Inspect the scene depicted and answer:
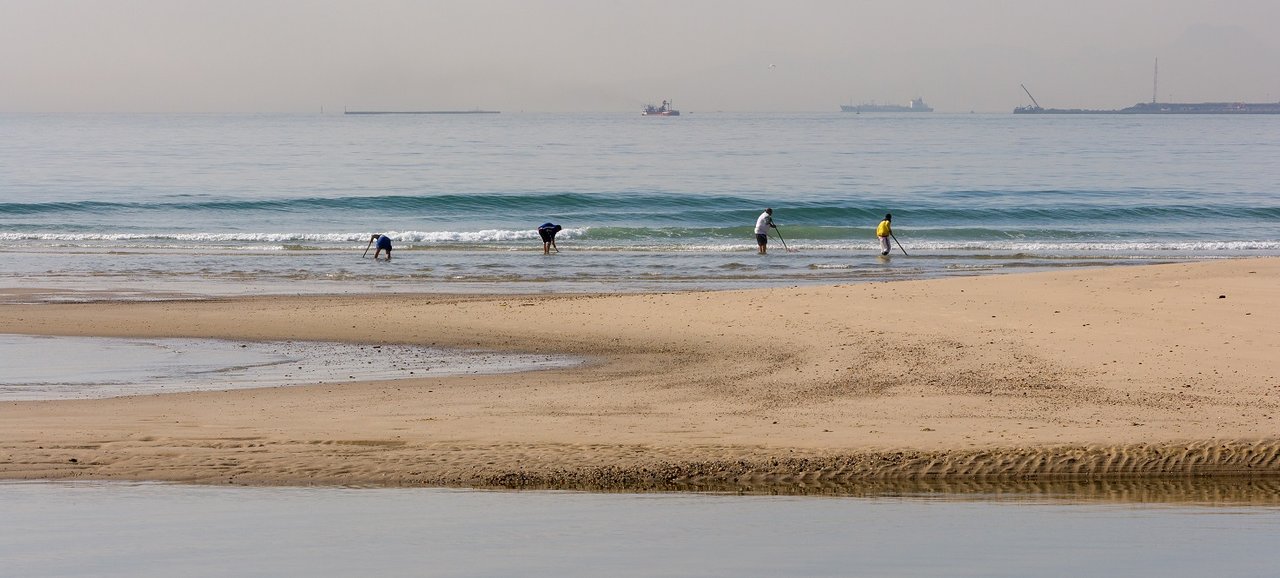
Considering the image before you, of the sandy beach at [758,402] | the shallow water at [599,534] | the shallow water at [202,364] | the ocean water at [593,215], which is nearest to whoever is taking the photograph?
the shallow water at [599,534]

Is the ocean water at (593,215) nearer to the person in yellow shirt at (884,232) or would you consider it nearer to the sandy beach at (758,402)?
the person in yellow shirt at (884,232)

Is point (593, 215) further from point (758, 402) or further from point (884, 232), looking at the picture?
point (758, 402)

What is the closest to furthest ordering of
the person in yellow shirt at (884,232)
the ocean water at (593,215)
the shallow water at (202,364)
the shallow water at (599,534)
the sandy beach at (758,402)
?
1. the shallow water at (599,534)
2. the sandy beach at (758,402)
3. the shallow water at (202,364)
4. the ocean water at (593,215)
5. the person in yellow shirt at (884,232)

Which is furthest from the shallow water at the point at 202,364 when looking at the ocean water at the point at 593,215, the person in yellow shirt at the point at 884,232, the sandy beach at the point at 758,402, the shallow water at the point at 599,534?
the person in yellow shirt at the point at 884,232

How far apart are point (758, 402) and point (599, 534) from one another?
3536 millimetres

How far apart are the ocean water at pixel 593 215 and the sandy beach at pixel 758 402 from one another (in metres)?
7.35

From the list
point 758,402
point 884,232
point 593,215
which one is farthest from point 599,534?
point 593,215

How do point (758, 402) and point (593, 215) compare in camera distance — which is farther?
point (593, 215)

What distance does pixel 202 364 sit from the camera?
498 inches

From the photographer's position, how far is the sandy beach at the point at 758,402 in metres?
8.13

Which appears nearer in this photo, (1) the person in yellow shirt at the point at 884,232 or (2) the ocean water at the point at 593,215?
(2) the ocean water at the point at 593,215

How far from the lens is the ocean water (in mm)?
24797

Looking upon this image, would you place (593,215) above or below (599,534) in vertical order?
below

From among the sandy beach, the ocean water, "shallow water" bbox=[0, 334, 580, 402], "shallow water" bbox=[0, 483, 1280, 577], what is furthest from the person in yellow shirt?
"shallow water" bbox=[0, 483, 1280, 577]
